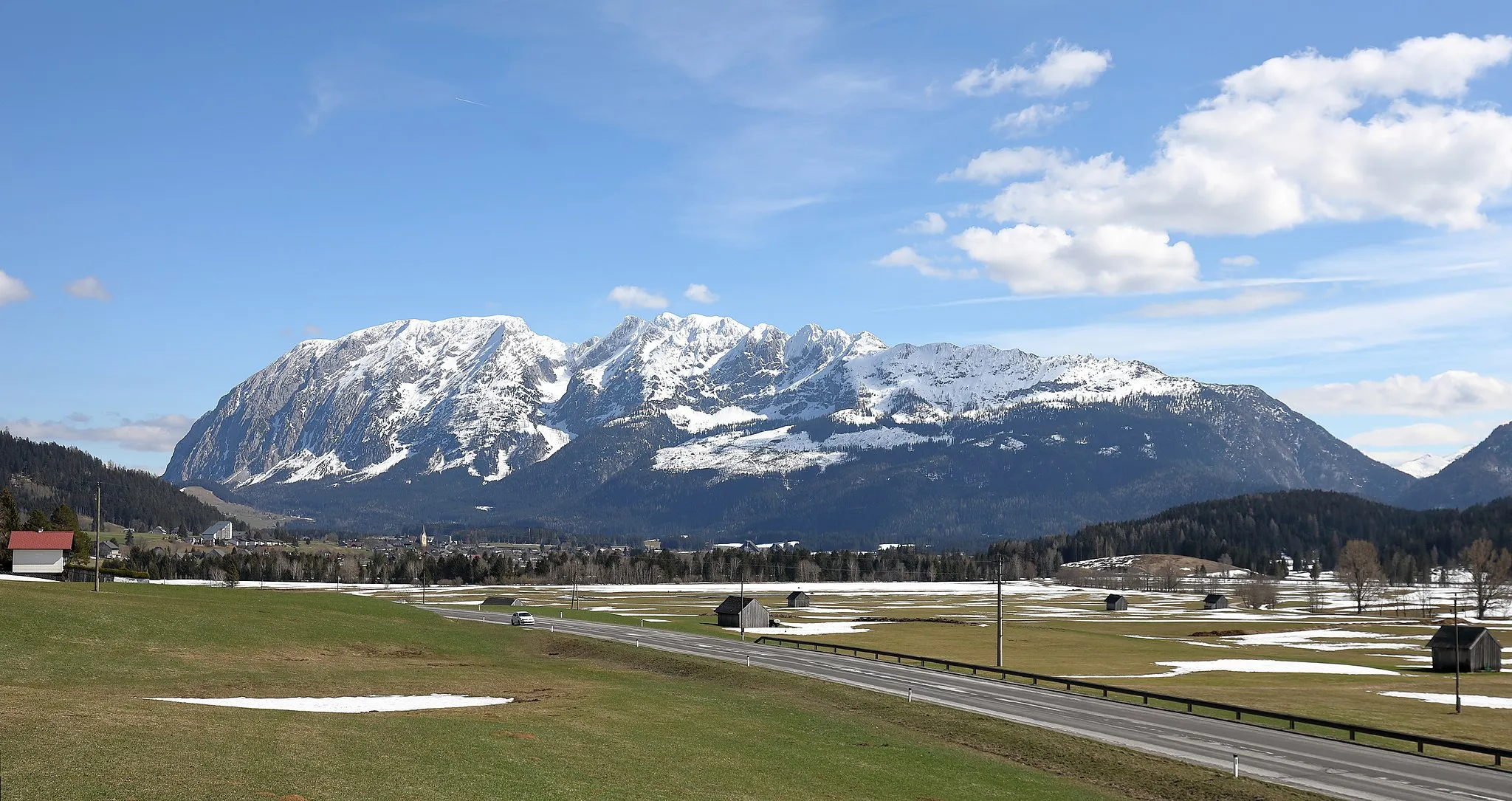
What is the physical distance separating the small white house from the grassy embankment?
57.7m

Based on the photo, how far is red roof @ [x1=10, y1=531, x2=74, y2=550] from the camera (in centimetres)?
13262

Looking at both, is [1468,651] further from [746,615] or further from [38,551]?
[38,551]

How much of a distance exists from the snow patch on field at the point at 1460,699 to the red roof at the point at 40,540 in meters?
142

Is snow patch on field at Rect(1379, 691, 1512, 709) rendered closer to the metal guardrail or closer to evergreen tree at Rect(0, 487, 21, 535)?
the metal guardrail

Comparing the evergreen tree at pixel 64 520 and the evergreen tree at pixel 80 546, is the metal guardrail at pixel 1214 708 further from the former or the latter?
the evergreen tree at pixel 64 520

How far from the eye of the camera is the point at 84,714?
37938mm

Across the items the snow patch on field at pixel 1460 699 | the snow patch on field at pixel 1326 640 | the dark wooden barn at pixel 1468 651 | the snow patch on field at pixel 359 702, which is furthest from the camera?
the snow patch on field at pixel 1326 640

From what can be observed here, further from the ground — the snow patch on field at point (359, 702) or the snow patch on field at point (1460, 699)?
the snow patch on field at point (359, 702)

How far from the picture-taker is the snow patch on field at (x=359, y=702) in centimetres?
4747

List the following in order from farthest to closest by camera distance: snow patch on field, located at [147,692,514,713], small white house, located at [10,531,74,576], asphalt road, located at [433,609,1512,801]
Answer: small white house, located at [10,531,74,576] < snow patch on field, located at [147,692,514,713] < asphalt road, located at [433,609,1512,801]

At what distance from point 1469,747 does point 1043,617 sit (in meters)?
141

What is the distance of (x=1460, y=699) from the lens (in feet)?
254

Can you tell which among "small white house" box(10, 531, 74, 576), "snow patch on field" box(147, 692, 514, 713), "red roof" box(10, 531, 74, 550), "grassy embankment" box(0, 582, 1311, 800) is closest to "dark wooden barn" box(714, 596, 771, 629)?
"grassy embankment" box(0, 582, 1311, 800)

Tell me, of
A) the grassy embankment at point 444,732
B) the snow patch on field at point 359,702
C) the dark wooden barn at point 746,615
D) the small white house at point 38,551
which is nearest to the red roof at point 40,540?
the small white house at point 38,551
